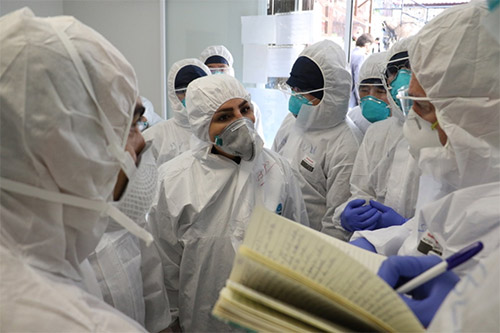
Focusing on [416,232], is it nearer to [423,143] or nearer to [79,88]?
[423,143]

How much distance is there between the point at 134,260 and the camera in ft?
4.22

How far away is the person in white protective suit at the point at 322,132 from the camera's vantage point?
7.68 ft

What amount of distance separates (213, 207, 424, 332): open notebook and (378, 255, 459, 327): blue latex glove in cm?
17

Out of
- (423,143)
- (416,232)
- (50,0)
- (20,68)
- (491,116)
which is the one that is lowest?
(416,232)

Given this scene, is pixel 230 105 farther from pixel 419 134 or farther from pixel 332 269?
pixel 332 269

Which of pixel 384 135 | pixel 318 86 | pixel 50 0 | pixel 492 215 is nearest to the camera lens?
pixel 492 215

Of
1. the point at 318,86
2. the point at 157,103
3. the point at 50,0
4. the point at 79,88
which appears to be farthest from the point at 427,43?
the point at 50,0

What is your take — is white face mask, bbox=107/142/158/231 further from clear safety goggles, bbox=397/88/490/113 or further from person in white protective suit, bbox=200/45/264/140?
person in white protective suit, bbox=200/45/264/140

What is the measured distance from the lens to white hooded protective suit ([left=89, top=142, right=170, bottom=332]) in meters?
1.07

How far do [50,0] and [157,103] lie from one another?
180 centimetres

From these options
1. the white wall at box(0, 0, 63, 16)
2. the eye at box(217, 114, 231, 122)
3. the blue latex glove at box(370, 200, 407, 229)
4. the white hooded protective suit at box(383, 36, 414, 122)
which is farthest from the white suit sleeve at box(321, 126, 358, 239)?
the white wall at box(0, 0, 63, 16)

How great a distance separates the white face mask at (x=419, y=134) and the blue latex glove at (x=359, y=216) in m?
0.63

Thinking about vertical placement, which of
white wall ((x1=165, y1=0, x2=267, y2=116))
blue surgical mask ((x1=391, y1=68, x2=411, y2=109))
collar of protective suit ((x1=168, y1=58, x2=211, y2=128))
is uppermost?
white wall ((x1=165, y1=0, x2=267, y2=116))

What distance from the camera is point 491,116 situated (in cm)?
108
